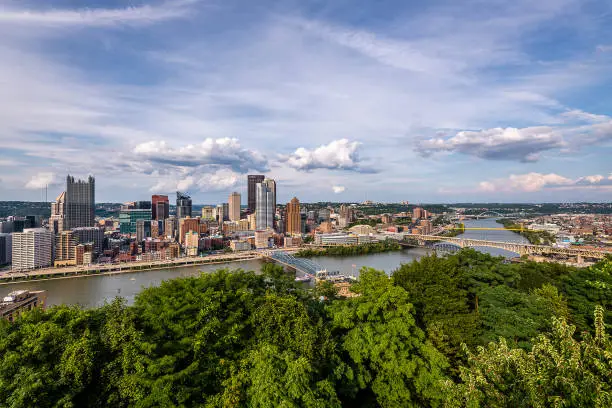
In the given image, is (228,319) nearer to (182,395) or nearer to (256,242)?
(182,395)

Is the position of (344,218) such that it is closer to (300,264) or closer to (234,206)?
(234,206)

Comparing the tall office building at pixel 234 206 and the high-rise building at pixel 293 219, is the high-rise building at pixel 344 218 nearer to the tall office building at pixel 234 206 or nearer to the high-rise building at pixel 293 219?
the high-rise building at pixel 293 219

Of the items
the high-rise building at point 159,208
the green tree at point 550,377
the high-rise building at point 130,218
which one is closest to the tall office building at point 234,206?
the high-rise building at point 159,208

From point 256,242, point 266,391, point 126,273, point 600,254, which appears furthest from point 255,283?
point 256,242

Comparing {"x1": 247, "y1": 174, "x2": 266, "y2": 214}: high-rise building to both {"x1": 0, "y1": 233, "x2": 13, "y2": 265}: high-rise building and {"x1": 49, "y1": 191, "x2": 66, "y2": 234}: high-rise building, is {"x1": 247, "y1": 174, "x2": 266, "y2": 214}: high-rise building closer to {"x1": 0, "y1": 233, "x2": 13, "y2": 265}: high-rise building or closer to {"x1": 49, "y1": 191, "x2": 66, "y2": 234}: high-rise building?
{"x1": 49, "y1": 191, "x2": 66, "y2": 234}: high-rise building

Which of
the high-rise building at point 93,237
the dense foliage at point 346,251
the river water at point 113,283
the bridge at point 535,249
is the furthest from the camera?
the high-rise building at point 93,237

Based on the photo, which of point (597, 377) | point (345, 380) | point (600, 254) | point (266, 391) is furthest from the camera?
point (600, 254)
